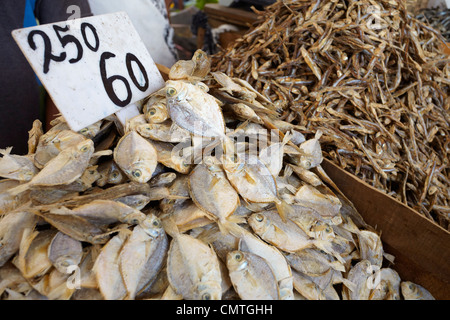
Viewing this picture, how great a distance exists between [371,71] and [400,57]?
0.28 meters

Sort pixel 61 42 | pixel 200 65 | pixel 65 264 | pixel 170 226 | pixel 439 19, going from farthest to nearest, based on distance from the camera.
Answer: pixel 439 19 < pixel 200 65 < pixel 61 42 < pixel 170 226 < pixel 65 264

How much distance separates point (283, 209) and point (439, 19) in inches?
169

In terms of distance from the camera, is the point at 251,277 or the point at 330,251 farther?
the point at 330,251

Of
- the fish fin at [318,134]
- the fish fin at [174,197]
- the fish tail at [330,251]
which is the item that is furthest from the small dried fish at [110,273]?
the fish fin at [318,134]

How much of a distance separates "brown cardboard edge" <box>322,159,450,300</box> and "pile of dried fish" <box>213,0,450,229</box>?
A: 0.51 feet

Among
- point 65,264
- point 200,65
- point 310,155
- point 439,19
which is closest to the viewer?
point 65,264

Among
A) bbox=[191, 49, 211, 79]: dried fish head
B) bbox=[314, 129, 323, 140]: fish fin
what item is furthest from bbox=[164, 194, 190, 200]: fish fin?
bbox=[314, 129, 323, 140]: fish fin

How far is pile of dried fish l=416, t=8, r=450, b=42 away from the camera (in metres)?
3.71

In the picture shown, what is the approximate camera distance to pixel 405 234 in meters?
1.40

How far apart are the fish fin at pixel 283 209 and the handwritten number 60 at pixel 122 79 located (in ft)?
2.68

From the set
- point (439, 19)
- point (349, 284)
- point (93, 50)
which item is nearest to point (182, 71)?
point (93, 50)

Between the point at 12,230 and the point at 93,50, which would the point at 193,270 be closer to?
the point at 12,230

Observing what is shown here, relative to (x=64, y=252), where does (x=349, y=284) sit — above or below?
below

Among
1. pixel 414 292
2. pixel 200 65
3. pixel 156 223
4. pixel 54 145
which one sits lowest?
pixel 414 292
